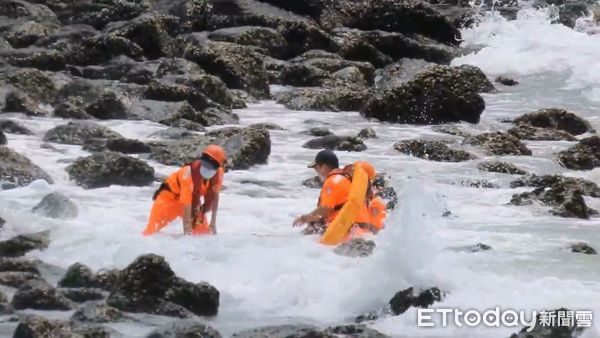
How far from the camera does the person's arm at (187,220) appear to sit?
967cm

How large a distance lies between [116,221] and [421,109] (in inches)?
301

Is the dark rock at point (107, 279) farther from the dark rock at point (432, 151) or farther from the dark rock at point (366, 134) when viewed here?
the dark rock at point (366, 134)

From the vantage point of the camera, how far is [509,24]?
1087 inches

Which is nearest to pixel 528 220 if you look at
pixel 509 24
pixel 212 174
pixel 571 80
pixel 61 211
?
pixel 212 174

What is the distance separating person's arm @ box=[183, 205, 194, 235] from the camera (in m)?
9.67

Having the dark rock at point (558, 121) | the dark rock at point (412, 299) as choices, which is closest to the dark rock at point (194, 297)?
the dark rock at point (412, 299)

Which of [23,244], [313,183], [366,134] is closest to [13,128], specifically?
[313,183]

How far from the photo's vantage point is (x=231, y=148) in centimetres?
1355

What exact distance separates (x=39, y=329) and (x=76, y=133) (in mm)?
7880

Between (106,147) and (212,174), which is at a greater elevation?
(212,174)

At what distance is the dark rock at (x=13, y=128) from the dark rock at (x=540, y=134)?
6.63m

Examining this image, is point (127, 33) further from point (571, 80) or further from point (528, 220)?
point (528, 220)

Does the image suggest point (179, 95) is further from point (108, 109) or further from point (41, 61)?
point (41, 61)

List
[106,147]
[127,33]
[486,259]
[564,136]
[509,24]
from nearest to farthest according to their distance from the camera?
[486,259] → [106,147] → [564,136] → [127,33] → [509,24]
